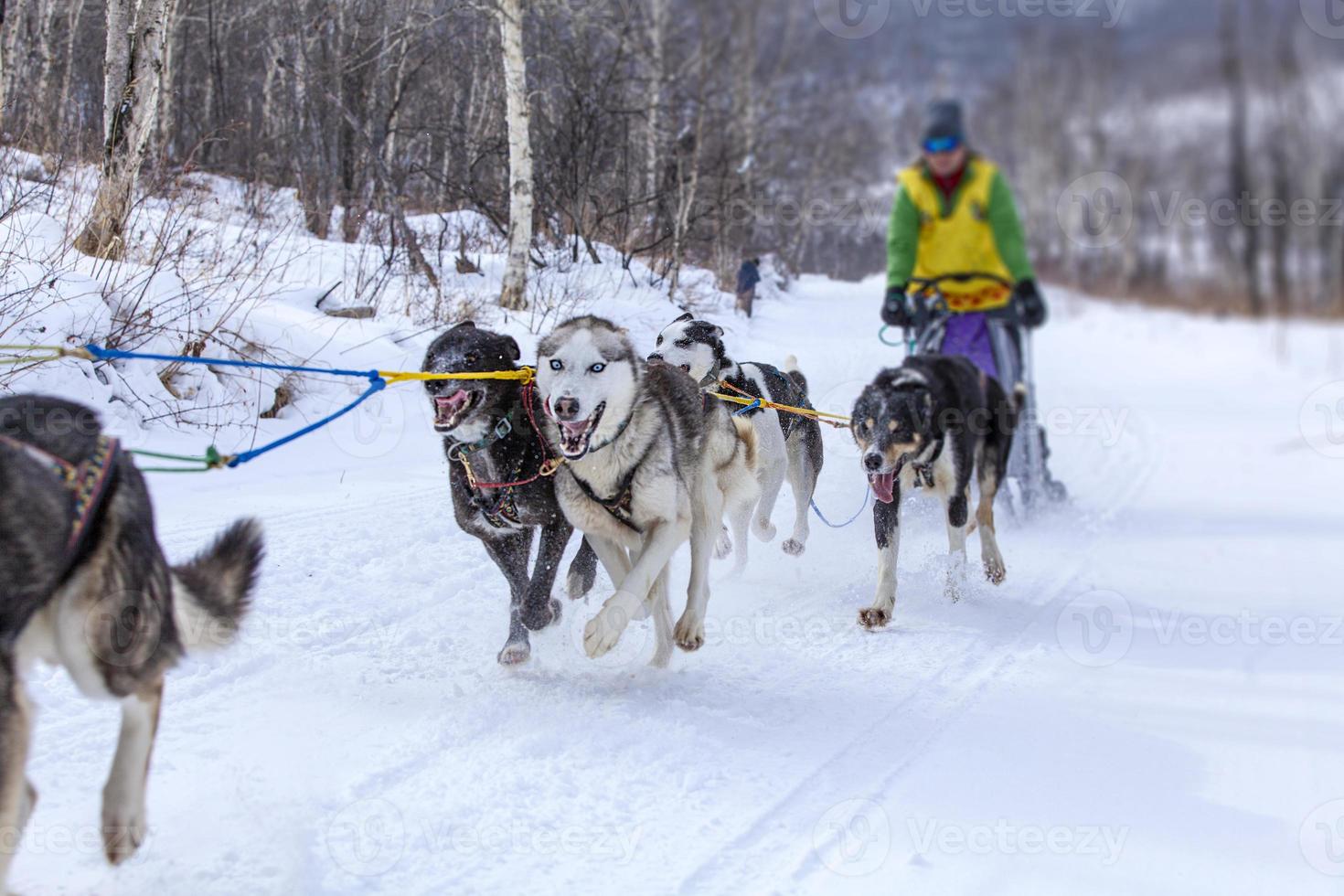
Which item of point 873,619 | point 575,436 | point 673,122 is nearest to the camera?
point 575,436

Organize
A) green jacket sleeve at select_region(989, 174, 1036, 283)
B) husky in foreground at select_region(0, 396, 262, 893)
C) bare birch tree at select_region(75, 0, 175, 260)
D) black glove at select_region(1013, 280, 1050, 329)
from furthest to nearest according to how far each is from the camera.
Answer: bare birch tree at select_region(75, 0, 175, 260)
green jacket sleeve at select_region(989, 174, 1036, 283)
black glove at select_region(1013, 280, 1050, 329)
husky in foreground at select_region(0, 396, 262, 893)

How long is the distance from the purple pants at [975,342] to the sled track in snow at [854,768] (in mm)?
1145

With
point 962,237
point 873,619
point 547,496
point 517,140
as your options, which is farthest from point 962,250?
point 517,140

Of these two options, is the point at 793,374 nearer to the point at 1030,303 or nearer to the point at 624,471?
the point at 1030,303

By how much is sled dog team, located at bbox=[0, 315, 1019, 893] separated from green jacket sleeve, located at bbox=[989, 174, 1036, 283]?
1.64 feet

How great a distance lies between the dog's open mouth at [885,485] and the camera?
3.97 metres

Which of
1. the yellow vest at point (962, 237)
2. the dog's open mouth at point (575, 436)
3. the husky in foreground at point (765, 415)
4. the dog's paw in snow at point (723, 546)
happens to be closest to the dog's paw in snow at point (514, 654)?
the dog's open mouth at point (575, 436)

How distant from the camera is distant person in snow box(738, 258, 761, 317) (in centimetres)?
1351

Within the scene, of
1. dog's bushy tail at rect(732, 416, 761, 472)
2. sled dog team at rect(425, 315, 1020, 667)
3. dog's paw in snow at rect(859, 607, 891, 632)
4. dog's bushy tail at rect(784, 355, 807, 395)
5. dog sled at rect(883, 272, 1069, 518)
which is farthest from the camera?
dog's bushy tail at rect(784, 355, 807, 395)

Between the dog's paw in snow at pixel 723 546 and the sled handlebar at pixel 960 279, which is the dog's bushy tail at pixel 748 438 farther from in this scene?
the sled handlebar at pixel 960 279

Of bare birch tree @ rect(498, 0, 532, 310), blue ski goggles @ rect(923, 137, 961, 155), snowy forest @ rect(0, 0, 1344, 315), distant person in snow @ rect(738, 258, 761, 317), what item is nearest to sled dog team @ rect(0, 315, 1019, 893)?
blue ski goggles @ rect(923, 137, 961, 155)

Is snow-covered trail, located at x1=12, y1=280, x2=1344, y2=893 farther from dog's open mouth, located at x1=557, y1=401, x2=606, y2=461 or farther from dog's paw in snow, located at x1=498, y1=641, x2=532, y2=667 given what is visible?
dog's open mouth, located at x1=557, y1=401, x2=606, y2=461

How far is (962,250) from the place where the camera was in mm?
4730

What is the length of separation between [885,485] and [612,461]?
1.31m
